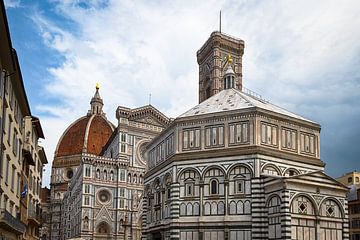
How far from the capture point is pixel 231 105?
4325 cm

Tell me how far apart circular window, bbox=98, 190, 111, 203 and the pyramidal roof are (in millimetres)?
34034

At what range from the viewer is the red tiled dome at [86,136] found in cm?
10969

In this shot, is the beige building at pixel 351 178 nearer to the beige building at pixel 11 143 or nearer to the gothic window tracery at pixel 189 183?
the gothic window tracery at pixel 189 183

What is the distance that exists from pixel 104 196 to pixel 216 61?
2878 centimetres

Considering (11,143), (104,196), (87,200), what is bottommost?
(87,200)

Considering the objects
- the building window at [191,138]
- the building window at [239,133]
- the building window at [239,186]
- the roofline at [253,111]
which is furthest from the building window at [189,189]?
the roofline at [253,111]

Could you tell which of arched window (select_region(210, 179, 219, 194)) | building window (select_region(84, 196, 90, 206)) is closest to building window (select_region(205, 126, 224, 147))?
arched window (select_region(210, 179, 219, 194))

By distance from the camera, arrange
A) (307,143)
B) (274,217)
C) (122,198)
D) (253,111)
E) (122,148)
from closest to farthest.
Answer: (274,217) < (253,111) < (307,143) < (122,198) < (122,148)

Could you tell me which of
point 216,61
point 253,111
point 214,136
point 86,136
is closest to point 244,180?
point 214,136

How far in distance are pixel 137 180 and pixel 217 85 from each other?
20.2 m

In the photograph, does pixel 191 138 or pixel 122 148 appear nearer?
pixel 191 138

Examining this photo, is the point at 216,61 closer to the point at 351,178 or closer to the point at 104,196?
the point at 351,178

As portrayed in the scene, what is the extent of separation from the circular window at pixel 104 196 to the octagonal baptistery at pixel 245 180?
1224 inches

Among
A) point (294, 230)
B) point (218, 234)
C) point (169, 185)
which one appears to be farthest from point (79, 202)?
point (294, 230)
